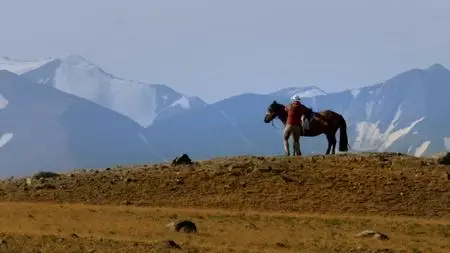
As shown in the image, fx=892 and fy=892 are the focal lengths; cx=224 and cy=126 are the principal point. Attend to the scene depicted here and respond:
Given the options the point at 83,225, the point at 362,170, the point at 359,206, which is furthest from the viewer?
the point at 362,170

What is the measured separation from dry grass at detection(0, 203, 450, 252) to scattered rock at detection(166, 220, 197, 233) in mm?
229

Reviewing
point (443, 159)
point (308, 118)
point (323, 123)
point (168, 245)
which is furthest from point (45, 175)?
point (168, 245)

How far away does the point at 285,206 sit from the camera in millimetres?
30891

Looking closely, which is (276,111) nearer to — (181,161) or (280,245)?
(181,161)

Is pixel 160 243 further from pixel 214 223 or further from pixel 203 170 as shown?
pixel 203 170

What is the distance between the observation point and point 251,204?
3109 cm

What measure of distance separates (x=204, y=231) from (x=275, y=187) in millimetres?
7993

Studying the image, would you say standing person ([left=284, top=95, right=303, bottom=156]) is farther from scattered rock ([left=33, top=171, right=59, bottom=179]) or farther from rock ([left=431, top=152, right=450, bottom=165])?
scattered rock ([left=33, top=171, right=59, bottom=179])

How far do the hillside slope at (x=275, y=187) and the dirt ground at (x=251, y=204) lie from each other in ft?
0.12

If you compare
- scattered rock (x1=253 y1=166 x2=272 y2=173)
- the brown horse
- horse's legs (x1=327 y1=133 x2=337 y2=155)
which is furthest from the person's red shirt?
scattered rock (x1=253 y1=166 x2=272 y2=173)

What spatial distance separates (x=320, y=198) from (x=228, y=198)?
325 cm

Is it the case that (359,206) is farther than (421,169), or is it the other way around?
(421,169)

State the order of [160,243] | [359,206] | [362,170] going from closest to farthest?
[160,243]
[359,206]
[362,170]

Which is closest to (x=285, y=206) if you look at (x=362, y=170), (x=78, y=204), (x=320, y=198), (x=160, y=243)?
(x=320, y=198)
